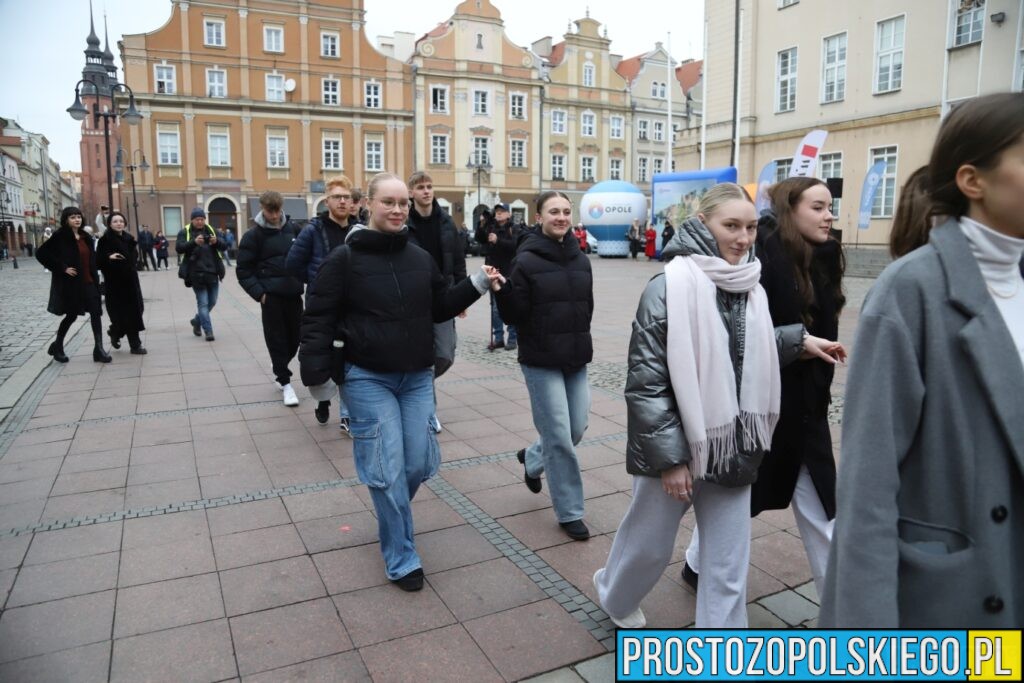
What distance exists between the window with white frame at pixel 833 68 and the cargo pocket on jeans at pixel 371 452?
91.3 feet

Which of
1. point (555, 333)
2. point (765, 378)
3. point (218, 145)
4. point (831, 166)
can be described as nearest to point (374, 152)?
point (218, 145)

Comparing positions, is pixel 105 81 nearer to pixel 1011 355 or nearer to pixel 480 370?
pixel 480 370

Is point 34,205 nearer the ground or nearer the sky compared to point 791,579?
nearer the sky

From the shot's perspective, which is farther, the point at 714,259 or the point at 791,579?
the point at 791,579

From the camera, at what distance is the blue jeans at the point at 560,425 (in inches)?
159

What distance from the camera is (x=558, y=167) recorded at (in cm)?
5481

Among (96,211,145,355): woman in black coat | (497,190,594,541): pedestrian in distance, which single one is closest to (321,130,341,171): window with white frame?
(96,211,145,355): woman in black coat

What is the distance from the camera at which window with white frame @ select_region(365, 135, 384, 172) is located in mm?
48438

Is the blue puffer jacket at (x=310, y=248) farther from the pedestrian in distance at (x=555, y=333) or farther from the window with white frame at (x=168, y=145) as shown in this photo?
the window with white frame at (x=168, y=145)

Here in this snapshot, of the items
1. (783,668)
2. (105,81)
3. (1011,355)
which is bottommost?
(783,668)

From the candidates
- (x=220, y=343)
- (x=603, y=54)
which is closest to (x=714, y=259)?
(x=220, y=343)

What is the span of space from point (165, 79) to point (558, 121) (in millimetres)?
26055

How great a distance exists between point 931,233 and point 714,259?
104 centimetres

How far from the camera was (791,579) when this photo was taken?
11.8 ft
